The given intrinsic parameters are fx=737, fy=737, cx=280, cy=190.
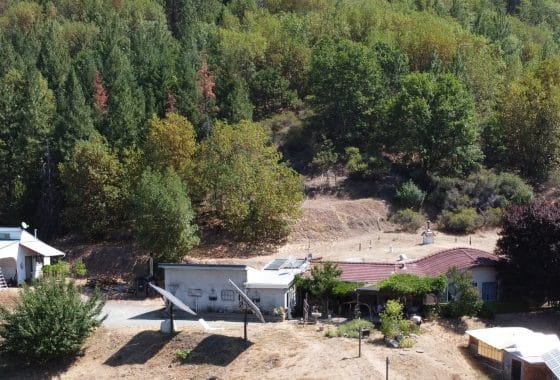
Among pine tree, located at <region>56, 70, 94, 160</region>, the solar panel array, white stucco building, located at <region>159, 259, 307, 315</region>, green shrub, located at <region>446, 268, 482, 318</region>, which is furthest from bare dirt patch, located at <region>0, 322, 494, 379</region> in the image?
pine tree, located at <region>56, 70, 94, 160</region>

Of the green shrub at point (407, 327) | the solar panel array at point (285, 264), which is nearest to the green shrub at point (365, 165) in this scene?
the solar panel array at point (285, 264)

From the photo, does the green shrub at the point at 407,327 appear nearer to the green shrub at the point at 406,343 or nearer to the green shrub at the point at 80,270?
the green shrub at the point at 406,343

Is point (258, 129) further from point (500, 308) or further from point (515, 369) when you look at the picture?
point (515, 369)

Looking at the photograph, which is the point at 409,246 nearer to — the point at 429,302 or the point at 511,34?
the point at 429,302

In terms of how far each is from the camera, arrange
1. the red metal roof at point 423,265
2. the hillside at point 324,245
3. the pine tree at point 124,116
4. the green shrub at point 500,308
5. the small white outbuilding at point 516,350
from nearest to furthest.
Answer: the small white outbuilding at point 516,350, the green shrub at point 500,308, the red metal roof at point 423,265, the hillside at point 324,245, the pine tree at point 124,116

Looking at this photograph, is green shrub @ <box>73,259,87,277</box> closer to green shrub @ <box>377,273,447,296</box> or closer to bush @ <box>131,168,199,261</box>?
bush @ <box>131,168,199,261</box>
